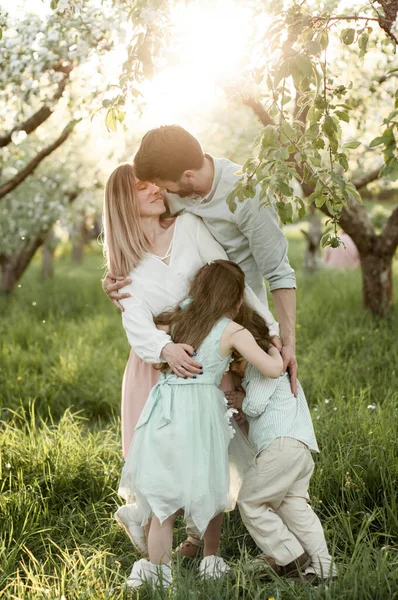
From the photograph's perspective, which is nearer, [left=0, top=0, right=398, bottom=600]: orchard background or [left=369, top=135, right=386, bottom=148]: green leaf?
[left=369, top=135, right=386, bottom=148]: green leaf

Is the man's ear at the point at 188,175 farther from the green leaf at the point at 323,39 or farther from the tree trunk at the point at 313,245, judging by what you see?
the tree trunk at the point at 313,245

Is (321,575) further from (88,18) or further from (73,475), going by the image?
(88,18)

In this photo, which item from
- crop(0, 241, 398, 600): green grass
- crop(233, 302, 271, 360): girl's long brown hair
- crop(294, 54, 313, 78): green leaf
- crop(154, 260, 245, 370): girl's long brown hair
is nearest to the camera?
crop(294, 54, 313, 78): green leaf

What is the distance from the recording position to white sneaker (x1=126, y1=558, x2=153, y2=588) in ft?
10.4

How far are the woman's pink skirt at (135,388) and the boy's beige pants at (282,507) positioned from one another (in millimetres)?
607

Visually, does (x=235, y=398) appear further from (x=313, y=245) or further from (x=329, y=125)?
(x=313, y=245)

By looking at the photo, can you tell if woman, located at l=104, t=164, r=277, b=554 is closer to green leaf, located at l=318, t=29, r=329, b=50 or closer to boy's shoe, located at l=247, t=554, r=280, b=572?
boy's shoe, located at l=247, t=554, r=280, b=572

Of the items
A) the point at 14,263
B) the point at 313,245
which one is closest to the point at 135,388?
the point at 14,263

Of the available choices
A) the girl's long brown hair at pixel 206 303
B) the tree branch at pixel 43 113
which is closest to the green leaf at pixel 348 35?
the girl's long brown hair at pixel 206 303

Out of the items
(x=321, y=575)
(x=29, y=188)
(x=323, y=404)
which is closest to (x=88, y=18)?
(x=323, y=404)

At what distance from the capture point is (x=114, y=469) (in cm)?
443

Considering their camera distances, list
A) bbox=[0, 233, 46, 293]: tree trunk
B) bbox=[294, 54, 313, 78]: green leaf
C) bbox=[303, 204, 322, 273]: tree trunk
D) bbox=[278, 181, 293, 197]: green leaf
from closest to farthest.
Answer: bbox=[294, 54, 313, 78]: green leaf < bbox=[278, 181, 293, 197]: green leaf < bbox=[0, 233, 46, 293]: tree trunk < bbox=[303, 204, 322, 273]: tree trunk

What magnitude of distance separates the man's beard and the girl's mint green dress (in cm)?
66

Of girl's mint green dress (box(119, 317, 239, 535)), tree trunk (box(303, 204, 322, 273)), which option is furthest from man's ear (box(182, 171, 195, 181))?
tree trunk (box(303, 204, 322, 273))
